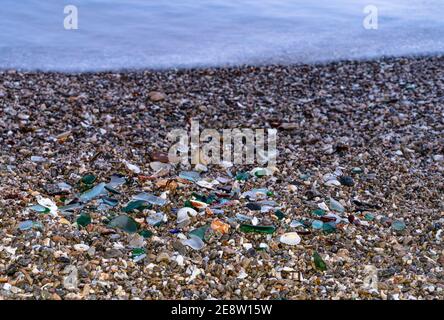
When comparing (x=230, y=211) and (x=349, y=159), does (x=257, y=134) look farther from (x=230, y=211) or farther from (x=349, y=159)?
(x=230, y=211)

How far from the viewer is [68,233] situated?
318 cm

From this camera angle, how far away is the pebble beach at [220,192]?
2898 millimetres

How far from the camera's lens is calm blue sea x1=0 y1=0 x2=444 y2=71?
269 inches

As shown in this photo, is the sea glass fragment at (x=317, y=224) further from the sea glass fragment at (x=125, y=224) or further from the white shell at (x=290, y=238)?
the sea glass fragment at (x=125, y=224)

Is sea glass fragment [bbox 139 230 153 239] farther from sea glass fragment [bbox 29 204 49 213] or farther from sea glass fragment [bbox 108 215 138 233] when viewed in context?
sea glass fragment [bbox 29 204 49 213]

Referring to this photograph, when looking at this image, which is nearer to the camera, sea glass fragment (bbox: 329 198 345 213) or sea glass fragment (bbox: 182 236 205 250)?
sea glass fragment (bbox: 182 236 205 250)

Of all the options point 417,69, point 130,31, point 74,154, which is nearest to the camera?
point 74,154

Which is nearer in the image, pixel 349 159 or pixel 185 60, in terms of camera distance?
pixel 349 159

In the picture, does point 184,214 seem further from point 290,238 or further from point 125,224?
point 290,238

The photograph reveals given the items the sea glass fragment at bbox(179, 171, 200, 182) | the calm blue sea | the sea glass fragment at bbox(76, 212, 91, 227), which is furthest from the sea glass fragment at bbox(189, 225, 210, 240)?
the calm blue sea

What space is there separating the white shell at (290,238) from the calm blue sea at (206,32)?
3639 mm

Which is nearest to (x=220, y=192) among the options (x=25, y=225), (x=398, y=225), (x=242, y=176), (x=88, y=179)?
(x=242, y=176)
